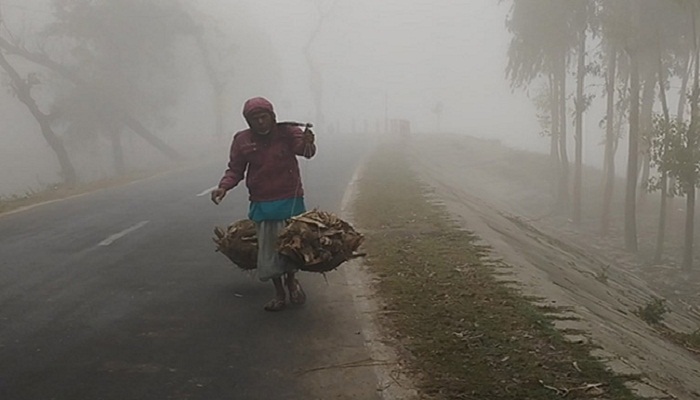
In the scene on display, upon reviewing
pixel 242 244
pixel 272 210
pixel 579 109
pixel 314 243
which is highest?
pixel 579 109

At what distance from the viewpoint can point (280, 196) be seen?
20.5 ft

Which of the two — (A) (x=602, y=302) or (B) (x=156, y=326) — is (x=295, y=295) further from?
(A) (x=602, y=302)

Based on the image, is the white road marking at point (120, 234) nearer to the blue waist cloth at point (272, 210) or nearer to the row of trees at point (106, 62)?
the blue waist cloth at point (272, 210)

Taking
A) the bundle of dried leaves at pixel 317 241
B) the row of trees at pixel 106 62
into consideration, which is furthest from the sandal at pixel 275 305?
the row of trees at pixel 106 62

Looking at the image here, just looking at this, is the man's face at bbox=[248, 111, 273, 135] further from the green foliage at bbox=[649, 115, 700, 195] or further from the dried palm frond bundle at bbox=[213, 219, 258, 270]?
the green foliage at bbox=[649, 115, 700, 195]

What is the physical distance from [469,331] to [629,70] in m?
21.5

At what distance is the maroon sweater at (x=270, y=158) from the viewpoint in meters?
6.21

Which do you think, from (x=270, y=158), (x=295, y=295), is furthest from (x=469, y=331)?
(x=270, y=158)

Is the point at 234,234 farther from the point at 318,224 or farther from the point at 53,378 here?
the point at 53,378

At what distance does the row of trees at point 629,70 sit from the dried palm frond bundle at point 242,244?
12762mm

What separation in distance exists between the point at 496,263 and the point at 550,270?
1617 millimetres

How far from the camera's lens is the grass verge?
442 cm

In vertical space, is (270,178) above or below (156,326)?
above

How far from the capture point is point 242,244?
6676 millimetres
